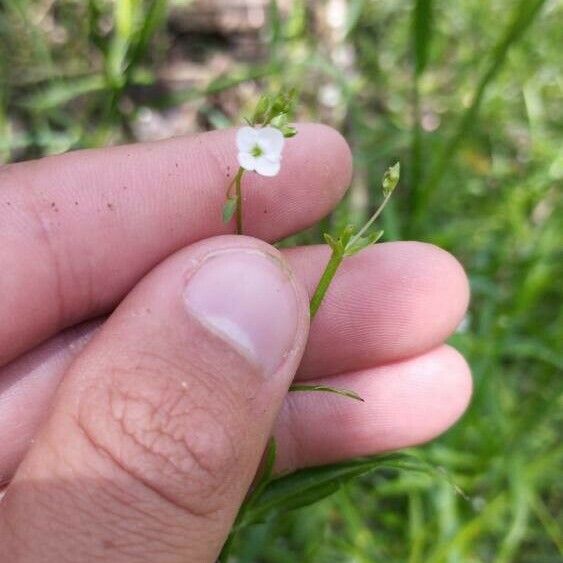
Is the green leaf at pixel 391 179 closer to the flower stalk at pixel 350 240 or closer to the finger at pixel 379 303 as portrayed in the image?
the flower stalk at pixel 350 240

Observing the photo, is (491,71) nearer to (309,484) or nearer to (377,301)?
(377,301)

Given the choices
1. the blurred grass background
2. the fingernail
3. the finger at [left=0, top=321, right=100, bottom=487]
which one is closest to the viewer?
the fingernail

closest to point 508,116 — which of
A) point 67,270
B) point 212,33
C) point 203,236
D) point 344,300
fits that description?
point 212,33

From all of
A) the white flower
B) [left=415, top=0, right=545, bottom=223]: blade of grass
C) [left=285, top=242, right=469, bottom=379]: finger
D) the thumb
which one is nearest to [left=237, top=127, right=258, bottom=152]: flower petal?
the white flower

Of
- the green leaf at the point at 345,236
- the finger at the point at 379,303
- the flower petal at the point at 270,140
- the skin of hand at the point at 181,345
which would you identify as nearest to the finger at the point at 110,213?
the skin of hand at the point at 181,345

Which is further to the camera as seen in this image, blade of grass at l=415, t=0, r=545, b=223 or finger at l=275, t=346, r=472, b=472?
finger at l=275, t=346, r=472, b=472

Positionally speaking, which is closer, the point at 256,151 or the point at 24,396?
the point at 256,151

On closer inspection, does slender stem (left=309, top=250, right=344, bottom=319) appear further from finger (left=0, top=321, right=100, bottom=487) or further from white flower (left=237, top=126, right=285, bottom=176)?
finger (left=0, top=321, right=100, bottom=487)

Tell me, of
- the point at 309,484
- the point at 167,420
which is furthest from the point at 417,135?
the point at 167,420
